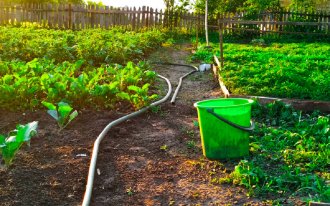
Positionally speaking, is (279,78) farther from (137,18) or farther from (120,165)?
(137,18)

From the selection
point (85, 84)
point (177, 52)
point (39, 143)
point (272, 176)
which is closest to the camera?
point (272, 176)

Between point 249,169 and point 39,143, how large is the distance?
238 cm

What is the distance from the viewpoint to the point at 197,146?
5527 millimetres

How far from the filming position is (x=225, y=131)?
5043 mm

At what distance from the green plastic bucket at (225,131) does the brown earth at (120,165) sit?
128mm

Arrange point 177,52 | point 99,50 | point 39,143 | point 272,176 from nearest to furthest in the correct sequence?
point 272,176, point 39,143, point 99,50, point 177,52

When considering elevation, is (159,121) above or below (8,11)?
below

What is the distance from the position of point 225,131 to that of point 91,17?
18.6 m

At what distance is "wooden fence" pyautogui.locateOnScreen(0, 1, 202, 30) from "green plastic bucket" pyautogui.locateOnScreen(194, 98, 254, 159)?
16395 mm

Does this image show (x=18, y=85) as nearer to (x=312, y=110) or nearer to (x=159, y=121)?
(x=159, y=121)

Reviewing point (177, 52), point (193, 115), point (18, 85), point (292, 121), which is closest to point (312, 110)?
point (292, 121)

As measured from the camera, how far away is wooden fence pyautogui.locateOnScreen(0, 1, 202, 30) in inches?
868

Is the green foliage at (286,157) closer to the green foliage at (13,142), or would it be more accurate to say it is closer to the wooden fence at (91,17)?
the green foliage at (13,142)

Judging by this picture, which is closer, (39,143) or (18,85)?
(39,143)
